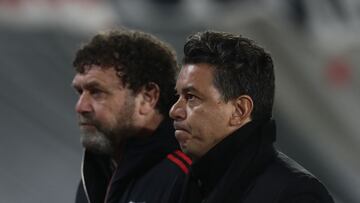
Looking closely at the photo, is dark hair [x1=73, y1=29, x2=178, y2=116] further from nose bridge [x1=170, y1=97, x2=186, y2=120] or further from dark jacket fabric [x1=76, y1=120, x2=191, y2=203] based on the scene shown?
nose bridge [x1=170, y1=97, x2=186, y2=120]

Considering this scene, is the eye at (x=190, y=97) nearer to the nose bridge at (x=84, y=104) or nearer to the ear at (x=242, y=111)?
the ear at (x=242, y=111)

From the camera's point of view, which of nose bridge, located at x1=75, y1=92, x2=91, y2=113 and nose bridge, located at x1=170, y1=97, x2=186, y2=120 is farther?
nose bridge, located at x1=75, y1=92, x2=91, y2=113

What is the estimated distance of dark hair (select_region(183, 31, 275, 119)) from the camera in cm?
146

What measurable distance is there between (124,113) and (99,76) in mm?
105

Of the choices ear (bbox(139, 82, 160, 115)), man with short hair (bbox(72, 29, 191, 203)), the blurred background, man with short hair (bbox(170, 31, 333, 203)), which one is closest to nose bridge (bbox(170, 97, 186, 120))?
man with short hair (bbox(170, 31, 333, 203))

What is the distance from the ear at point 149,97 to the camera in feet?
6.34

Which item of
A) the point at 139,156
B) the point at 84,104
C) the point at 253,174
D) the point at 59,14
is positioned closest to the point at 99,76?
the point at 84,104

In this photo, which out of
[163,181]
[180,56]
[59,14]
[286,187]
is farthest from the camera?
[59,14]

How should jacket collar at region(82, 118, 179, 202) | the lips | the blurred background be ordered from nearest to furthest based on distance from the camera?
the lips < jacket collar at region(82, 118, 179, 202) < the blurred background

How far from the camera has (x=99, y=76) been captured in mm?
1949

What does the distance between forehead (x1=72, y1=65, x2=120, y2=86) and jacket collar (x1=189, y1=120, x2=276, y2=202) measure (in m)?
0.53

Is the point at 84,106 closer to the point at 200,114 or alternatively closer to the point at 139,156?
the point at 139,156

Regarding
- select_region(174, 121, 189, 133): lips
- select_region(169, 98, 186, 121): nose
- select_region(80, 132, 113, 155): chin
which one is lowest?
select_region(80, 132, 113, 155): chin

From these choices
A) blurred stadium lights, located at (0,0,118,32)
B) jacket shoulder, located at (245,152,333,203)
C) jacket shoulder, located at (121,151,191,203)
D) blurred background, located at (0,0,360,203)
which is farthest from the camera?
blurred stadium lights, located at (0,0,118,32)
